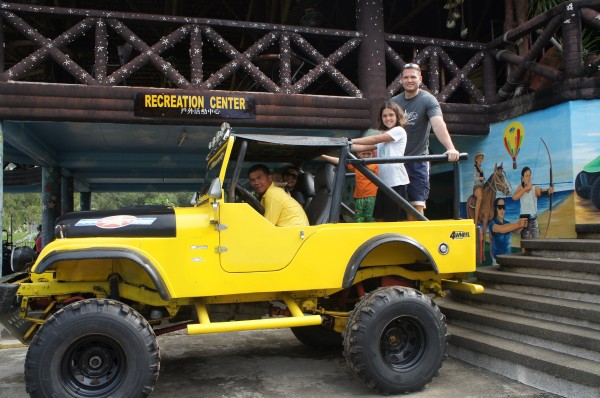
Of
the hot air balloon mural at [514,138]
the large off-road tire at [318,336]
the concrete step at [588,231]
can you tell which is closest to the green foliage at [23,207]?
the hot air balloon mural at [514,138]

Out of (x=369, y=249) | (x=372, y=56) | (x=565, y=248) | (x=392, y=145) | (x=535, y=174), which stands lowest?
(x=565, y=248)

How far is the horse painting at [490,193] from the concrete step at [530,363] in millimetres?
3786

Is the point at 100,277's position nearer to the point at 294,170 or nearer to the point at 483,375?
A: the point at 294,170

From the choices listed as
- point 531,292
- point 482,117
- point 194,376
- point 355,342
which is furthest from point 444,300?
point 482,117

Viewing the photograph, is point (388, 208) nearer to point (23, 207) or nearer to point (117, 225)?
point (117, 225)

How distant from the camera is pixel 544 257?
19.0ft

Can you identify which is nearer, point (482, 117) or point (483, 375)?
point (483, 375)

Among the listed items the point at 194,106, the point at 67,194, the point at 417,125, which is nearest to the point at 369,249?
the point at 417,125

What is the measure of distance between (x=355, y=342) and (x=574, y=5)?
5.80 m

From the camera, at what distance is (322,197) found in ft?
15.7

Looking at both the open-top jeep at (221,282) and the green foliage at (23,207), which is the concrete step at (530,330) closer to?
the open-top jeep at (221,282)

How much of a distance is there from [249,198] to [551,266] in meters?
3.34

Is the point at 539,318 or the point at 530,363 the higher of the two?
the point at 539,318

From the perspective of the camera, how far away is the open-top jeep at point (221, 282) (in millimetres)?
3678
